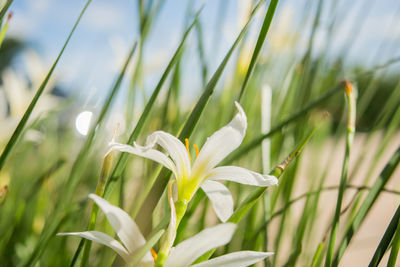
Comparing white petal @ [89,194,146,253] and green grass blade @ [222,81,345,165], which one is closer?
white petal @ [89,194,146,253]

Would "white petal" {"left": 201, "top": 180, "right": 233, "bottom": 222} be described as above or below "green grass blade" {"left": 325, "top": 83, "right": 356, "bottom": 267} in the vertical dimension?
below

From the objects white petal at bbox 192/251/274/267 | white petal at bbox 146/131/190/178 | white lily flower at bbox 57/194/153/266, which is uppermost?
white petal at bbox 146/131/190/178

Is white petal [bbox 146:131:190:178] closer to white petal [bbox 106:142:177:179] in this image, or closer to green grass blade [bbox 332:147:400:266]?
white petal [bbox 106:142:177:179]

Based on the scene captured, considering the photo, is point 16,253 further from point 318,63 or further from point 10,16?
point 318,63

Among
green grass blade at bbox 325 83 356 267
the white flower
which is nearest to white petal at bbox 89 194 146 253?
the white flower

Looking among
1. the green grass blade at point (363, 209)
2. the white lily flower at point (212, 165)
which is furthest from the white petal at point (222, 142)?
the green grass blade at point (363, 209)

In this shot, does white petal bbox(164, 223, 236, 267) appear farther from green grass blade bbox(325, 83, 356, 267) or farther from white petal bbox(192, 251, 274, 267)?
green grass blade bbox(325, 83, 356, 267)

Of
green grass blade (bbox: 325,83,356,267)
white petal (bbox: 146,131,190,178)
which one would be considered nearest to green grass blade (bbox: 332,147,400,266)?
green grass blade (bbox: 325,83,356,267)
